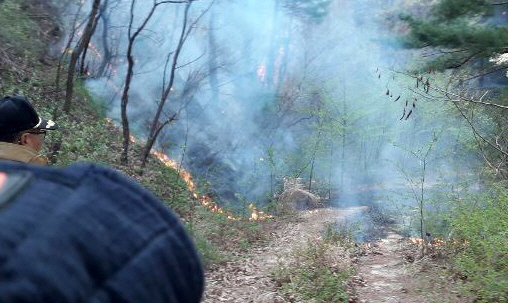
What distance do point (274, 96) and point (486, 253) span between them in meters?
20.6

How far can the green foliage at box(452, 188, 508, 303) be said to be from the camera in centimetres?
568

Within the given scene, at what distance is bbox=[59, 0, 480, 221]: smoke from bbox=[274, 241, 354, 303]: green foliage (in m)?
10.2

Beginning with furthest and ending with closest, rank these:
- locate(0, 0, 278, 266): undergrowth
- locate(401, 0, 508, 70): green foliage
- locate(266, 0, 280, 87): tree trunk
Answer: locate(266, 0, 280, 87): tree trunk < locate(0, 0, 278, 266): undergrowth < locate(401, 0, 508, 70): green foliage

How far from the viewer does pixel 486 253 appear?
6.07 metres

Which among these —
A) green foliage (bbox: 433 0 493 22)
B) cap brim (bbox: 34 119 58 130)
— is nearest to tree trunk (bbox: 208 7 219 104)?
green foliage (bbox: 433 0 493 22)

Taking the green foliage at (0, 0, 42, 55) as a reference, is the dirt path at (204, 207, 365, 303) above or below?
below

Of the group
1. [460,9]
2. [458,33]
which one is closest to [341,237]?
[458,33]

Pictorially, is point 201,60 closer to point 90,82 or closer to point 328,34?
point 90,82

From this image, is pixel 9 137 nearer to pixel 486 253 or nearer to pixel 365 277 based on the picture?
pixel 486 253

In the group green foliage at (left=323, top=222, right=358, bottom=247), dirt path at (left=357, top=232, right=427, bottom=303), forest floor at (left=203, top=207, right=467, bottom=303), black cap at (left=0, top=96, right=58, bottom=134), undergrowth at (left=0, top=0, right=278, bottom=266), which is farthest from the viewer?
green foliage at (left=323, top=222, right=358, bottom=247)

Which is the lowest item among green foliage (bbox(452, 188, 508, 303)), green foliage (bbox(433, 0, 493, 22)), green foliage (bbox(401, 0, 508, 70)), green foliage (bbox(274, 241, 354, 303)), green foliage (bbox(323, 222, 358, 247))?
green foliage (bbox(323, 222, 358, 247))

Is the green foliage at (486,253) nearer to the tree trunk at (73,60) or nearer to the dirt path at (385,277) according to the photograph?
the dirt path at (385,277)

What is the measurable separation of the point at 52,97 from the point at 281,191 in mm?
9333

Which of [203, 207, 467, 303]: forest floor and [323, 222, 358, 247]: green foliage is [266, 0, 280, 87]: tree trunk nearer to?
[323, 222, 358, 247]: green foliage
